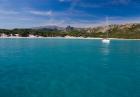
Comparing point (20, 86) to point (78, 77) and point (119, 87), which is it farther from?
point (119, 87)

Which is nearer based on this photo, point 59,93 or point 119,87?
point 59,93

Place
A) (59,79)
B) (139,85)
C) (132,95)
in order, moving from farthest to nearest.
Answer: (59,79) → (139,85) → (132,95)

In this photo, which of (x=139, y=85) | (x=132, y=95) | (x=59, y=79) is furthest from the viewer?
(x=59, y=79)

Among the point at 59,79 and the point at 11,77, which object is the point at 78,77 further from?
the point at 11,77

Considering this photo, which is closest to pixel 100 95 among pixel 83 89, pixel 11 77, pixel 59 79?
pixel 83 89

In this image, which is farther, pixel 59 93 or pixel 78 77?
pixel 78 77

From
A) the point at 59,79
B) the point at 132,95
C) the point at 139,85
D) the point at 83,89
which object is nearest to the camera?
the point at 132,95

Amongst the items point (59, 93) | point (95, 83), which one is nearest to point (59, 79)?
point (95, 83)

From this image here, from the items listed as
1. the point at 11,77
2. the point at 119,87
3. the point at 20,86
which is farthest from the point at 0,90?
the point at 119,87
